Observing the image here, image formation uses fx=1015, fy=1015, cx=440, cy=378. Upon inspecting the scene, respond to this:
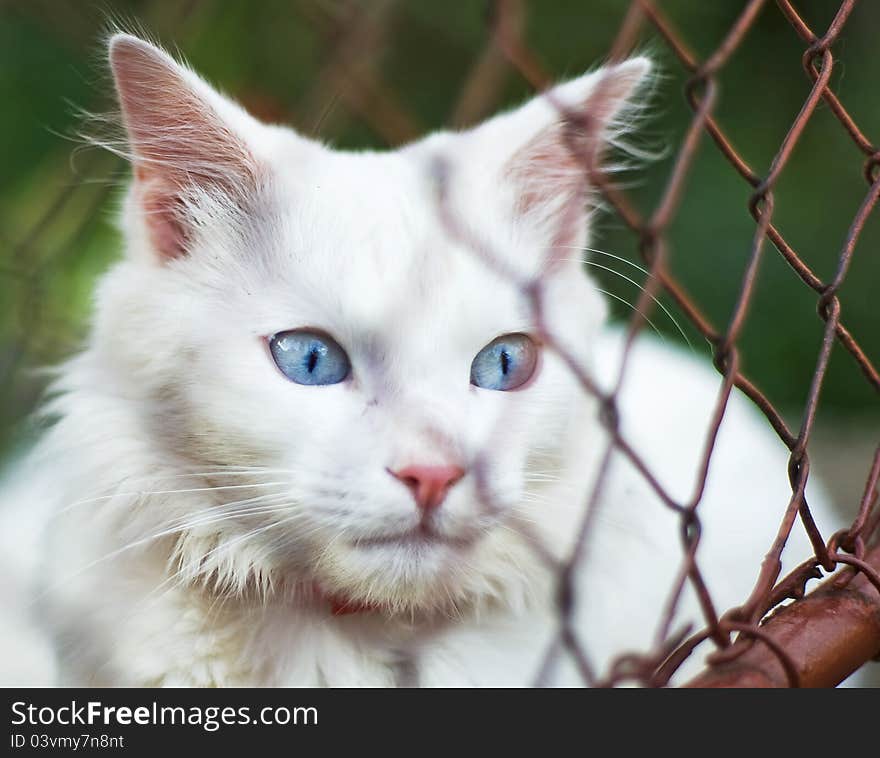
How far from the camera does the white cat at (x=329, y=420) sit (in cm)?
143

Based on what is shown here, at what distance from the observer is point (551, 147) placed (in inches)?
66.0

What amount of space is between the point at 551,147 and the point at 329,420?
0.61 meters

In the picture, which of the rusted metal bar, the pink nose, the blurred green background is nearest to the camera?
the rusted metal bar

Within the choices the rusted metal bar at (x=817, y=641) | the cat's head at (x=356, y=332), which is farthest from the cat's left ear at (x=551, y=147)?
the rusted metal bar at (x=817, y=641)

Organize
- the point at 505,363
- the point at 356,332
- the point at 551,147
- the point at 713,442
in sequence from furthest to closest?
the point at 551,147
the point at 505,363
the point at 356,332
the point at 713,442

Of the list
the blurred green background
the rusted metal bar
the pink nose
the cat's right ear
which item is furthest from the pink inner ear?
the blurred green background

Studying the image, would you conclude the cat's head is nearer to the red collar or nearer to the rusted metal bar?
the red collar

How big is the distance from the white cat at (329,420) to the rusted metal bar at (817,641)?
432mm

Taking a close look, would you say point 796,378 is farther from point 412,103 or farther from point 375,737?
point 375,737

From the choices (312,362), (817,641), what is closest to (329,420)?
(312,362)

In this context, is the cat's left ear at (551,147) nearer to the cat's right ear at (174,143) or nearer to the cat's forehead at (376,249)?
the cat's forehead at (376,249)

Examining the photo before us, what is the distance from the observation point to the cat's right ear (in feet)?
4.99

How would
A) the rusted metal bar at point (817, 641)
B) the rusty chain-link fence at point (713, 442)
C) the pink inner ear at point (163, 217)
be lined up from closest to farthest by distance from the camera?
the rusty chain-link fence at point (713, 442)
the rusted metal bar at point (817, 641)
the pink inner ear at point (163, 217)

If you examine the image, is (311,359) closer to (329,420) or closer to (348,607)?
(329,420)
